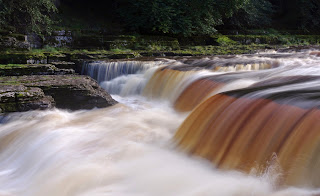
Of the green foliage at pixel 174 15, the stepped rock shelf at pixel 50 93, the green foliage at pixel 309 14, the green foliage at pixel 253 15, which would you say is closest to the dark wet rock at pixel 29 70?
the stepped rock shelf at pixel 50 93

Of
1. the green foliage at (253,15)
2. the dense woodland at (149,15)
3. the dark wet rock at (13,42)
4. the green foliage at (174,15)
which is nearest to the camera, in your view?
the dark wet rock at (13,42)

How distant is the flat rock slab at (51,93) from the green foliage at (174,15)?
1034cm

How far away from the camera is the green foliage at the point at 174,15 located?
16.7 meters

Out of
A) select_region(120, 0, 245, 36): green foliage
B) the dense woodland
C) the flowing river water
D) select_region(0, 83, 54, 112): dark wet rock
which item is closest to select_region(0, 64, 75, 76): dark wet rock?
select_region(0, 83, 54, 112): dark wet rock

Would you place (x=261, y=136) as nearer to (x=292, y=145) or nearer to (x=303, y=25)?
(x=292, y=145)

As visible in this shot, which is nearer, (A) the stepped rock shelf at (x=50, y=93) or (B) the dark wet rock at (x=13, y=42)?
(A) the stepped rock shelf at (x=50, y=93)

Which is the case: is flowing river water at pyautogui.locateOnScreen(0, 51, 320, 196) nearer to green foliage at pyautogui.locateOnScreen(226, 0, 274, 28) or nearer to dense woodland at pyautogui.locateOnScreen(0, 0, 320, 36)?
dense woodland at pyautogui.locateOnScreen(0, 0, 320, 36)

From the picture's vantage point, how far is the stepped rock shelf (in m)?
5.64

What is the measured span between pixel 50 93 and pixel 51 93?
0.8 inches

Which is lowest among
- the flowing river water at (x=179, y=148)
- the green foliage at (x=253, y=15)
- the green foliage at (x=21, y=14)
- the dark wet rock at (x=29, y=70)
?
the flowing river water at (x=179, y=148)

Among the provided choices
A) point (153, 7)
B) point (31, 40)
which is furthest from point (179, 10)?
point (31, 40)

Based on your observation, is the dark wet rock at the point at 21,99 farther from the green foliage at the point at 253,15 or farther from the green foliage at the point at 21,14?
the green foliage at the point at 253,15

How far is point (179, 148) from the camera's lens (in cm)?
438

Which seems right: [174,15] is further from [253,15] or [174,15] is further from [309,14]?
[309,14]
